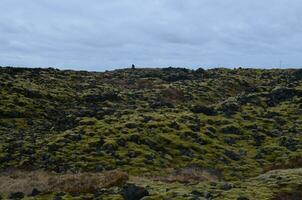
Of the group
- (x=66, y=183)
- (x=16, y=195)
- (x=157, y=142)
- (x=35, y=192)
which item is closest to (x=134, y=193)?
(x=66, y=183)

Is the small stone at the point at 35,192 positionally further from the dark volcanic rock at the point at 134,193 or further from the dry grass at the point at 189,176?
the dry grass at the point at 189,176

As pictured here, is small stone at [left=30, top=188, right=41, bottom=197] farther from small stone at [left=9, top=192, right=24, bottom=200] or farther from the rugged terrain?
small stone at [left=9, top=192, right=24, bottom=200]

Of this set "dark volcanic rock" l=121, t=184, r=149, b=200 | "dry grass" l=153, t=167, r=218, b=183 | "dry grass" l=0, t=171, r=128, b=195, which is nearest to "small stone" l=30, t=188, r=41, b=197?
"dry grass" l=0, t=171, r=128, b=195

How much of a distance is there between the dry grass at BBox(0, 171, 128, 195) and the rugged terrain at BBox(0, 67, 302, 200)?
445mm

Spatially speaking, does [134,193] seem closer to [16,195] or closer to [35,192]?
[35,192]

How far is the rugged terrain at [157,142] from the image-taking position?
25.9 metres

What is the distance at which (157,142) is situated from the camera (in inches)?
1623

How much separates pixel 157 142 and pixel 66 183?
49.7ft

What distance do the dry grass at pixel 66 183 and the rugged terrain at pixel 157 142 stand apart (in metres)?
0.44

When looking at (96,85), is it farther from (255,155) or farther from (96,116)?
(255,155)

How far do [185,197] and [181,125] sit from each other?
24056 mm

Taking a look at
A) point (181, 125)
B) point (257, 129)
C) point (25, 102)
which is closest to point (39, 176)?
point (181, 125)

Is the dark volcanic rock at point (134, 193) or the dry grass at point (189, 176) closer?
the dark volcanic rock at point (134, 193)

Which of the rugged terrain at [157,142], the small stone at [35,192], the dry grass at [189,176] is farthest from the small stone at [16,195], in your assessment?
the dry grass at [189,176]
